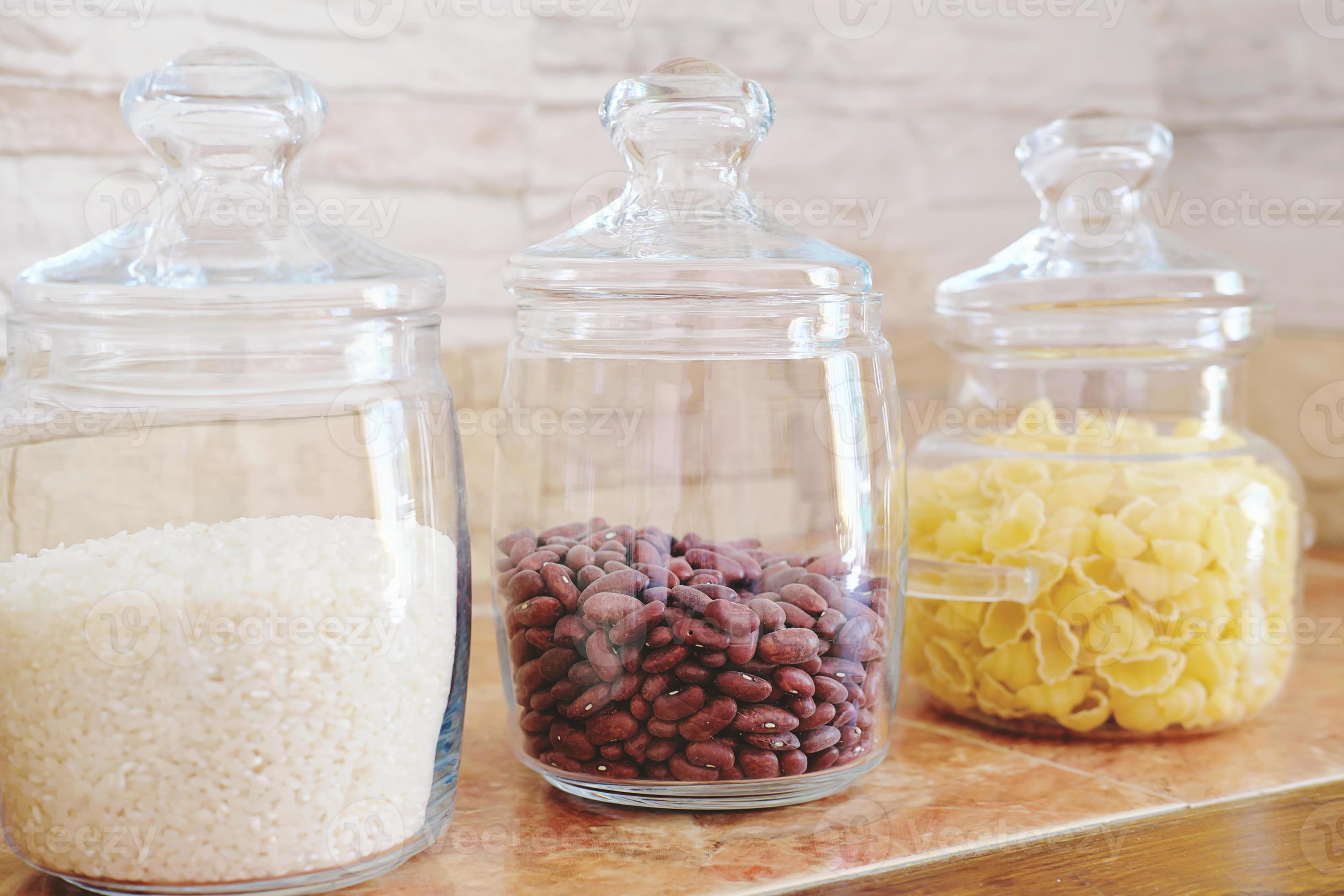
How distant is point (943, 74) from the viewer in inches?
53.2

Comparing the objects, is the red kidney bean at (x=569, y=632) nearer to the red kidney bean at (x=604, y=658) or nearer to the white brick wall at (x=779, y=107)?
the red kidney bean at (x=604, y=658)

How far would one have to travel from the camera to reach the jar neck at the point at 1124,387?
84 cm

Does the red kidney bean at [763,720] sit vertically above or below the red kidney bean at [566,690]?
below

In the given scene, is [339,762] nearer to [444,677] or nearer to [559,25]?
[444,677]

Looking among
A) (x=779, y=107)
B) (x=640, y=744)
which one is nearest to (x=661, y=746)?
(x=640, y=744)

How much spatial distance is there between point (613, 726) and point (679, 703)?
0.12 feet

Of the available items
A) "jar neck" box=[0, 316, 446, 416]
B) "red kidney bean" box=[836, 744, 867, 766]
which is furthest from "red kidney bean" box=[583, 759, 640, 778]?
"jar neck" box=[0, 316, 446, 416]

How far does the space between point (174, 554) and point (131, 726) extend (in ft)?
0.22

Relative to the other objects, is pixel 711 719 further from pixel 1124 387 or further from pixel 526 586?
pixel 1124 387

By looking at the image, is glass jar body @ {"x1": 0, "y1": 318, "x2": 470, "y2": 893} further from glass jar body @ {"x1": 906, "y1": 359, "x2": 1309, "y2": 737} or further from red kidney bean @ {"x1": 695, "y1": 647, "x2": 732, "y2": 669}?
glass jar body @ {"x1": 906, "y1": 359, "x2": 1309, "y2": 737}

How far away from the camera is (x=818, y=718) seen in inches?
24.8

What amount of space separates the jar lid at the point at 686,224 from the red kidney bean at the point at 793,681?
18cm

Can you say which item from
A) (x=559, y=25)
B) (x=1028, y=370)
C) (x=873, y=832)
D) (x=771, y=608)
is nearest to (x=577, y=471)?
(x=771, y=608)

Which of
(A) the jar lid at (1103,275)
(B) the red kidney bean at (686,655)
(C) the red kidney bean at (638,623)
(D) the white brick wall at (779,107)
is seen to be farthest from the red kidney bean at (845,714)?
(D) the white brick wall at (779,107)
